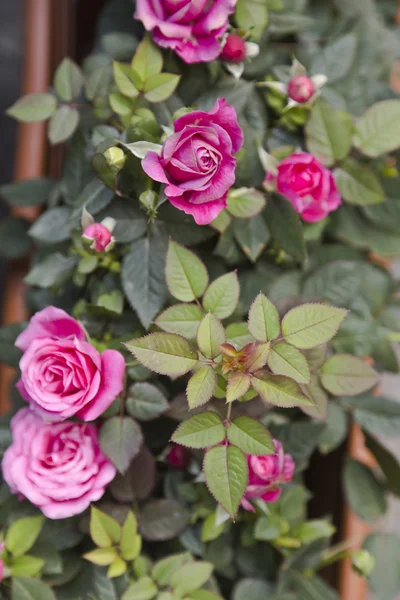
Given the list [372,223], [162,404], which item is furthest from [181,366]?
[372,223]

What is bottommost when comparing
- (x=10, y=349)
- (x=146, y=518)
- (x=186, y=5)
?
(x=146, y=518)

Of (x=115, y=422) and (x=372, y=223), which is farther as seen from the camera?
(x=372, y=223)

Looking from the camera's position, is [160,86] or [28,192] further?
[28,192]

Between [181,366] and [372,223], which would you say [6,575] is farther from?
[372,223]

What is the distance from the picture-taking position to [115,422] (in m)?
0.50

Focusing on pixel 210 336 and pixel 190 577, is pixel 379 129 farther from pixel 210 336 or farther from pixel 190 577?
pixel 190 577

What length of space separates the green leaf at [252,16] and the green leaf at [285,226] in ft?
0.51

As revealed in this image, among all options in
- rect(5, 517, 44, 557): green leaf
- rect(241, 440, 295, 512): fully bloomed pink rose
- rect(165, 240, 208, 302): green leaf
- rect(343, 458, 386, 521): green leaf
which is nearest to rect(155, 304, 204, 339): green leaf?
rect(165, 240, 208, 302): green leaf

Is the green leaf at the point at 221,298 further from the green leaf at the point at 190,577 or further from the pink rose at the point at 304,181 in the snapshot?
the green leaf at the point at 190,577

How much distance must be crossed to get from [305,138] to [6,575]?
0.49m

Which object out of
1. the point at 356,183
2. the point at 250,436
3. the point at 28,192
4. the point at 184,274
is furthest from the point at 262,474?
the point at 28,192

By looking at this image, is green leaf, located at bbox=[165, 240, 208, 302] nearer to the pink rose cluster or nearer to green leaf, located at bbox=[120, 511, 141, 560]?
the pink rose cluster

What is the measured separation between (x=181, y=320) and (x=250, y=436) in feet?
0.35

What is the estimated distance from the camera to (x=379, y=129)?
61 centimetres
